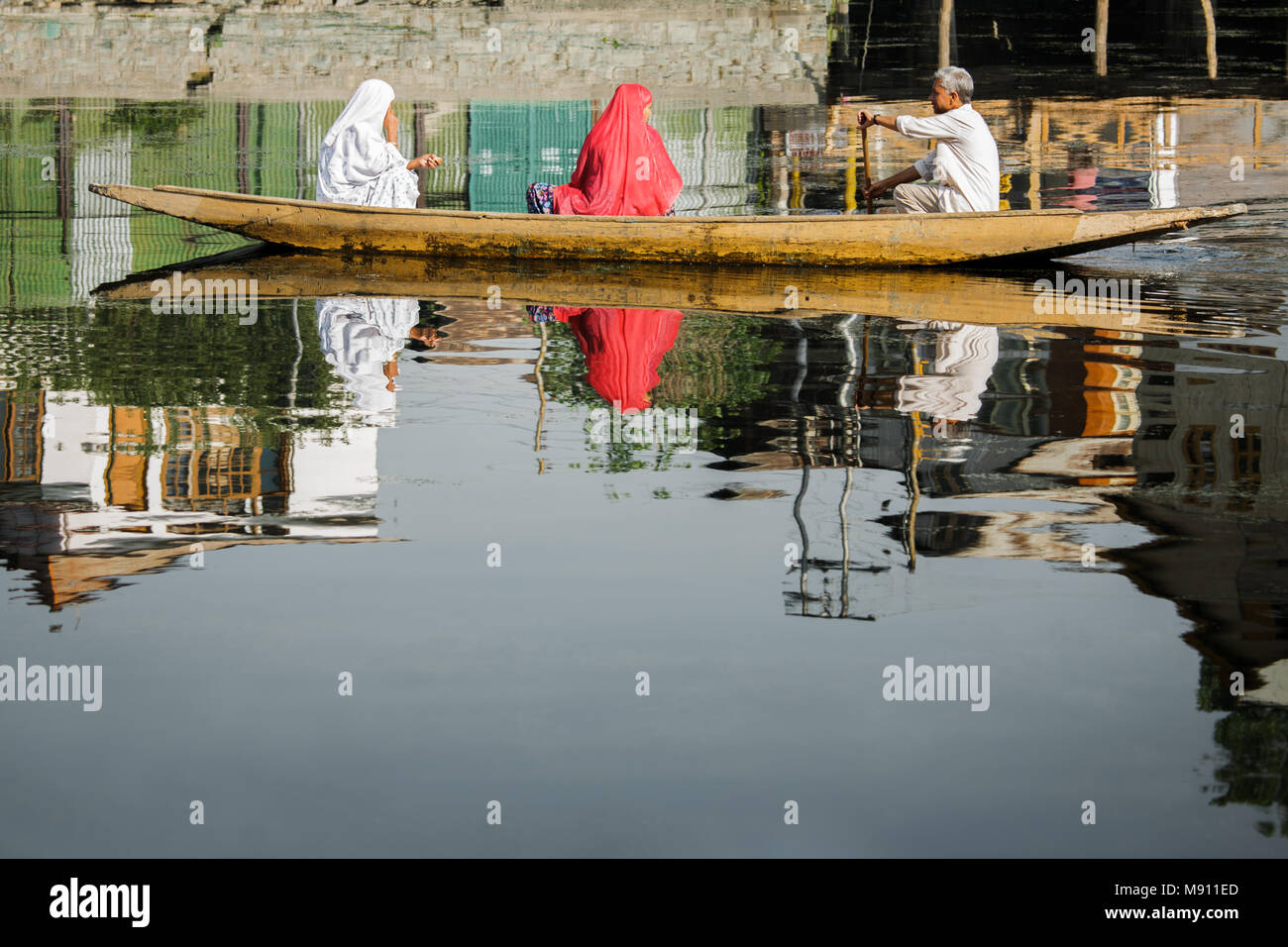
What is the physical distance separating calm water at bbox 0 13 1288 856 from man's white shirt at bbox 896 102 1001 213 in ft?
5.08

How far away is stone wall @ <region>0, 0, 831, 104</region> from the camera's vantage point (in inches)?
994

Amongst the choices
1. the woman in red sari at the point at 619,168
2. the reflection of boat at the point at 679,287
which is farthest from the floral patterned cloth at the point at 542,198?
the reflection of boat at the point at 679,287

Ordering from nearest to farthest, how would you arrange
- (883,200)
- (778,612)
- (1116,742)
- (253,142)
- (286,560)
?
(1116,742) < (778,612) < (286,560) < (883,200) < (253,142)

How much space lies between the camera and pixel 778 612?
17.3 ft

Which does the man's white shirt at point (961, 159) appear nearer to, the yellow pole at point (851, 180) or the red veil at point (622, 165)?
the red veil at point (622, 165)

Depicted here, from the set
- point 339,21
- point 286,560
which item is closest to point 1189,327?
point 286,560

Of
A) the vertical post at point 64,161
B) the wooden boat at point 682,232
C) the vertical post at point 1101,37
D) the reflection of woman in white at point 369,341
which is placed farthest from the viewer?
the vertical post at point 1101,37

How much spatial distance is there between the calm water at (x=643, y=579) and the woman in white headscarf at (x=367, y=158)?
2330mm

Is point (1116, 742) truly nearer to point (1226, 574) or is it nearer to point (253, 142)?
point (1226, 574)

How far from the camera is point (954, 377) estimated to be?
8.54 metres

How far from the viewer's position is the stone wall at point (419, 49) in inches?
994
